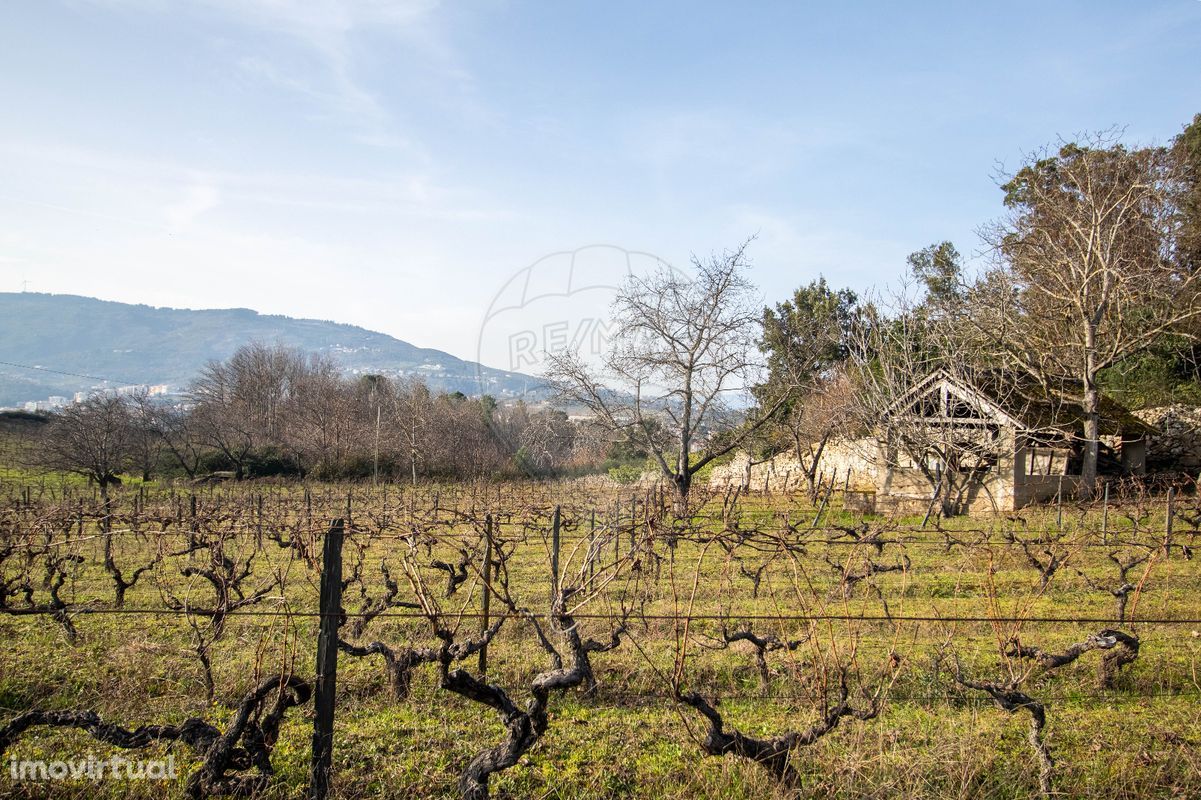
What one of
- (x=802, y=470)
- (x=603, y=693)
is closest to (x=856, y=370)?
(x=802, y=470)

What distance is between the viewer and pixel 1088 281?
1850cm

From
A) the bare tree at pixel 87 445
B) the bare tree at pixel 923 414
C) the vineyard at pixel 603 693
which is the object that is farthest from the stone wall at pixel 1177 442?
the bare tree at pixel 87 445

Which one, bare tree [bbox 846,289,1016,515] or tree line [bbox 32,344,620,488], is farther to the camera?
tree line [bbox 32,344,620,488]

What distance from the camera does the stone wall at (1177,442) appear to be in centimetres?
2120

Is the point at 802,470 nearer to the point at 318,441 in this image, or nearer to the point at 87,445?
the point at 318,441

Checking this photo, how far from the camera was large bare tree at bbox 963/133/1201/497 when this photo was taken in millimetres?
18125

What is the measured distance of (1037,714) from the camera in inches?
150

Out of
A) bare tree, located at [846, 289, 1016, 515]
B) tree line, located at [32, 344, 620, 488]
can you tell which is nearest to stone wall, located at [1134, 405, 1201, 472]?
bare tree, located at [846, 289, 1016, 515]

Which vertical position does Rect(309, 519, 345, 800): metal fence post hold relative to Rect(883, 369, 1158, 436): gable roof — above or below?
below

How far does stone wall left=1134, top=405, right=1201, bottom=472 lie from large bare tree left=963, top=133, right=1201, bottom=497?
256 cm

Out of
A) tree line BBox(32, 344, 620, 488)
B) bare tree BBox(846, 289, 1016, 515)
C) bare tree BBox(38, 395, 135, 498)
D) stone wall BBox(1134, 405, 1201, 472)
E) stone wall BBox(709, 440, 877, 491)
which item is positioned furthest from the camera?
tree line BBox(32, 344, 620, 488)

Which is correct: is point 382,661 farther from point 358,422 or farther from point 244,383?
point 244,383

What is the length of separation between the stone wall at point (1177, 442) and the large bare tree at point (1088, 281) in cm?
256

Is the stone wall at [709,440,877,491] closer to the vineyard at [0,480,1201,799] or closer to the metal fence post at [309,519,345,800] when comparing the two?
the vineyard at [0,480,1201,799]
